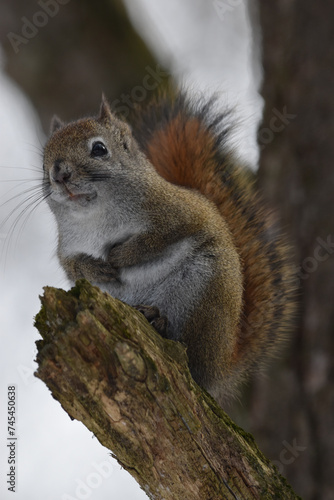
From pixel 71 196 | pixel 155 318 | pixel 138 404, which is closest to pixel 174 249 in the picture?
pixel 155 318

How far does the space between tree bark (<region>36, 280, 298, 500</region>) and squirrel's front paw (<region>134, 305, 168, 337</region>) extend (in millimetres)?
311

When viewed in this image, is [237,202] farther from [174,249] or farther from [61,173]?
[61,173]

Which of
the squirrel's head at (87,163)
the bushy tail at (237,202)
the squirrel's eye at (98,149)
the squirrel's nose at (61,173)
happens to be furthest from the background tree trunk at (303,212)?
the squirrel's nose at (61,173)

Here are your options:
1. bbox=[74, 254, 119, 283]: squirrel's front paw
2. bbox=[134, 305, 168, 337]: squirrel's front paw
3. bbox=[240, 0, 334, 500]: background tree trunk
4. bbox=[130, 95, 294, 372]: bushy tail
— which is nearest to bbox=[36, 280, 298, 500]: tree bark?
bbox=[134, 305, 168, 337]: squirrel's front paw

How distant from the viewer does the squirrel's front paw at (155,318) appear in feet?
5.73

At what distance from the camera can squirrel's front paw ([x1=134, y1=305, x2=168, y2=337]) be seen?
1.75 m

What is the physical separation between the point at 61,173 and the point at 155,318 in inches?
21.5

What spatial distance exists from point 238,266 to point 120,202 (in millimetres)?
454

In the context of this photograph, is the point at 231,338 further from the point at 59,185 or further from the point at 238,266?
the point at 59,185

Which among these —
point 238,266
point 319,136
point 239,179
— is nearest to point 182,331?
point 238,266

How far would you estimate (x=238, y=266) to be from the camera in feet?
6.27

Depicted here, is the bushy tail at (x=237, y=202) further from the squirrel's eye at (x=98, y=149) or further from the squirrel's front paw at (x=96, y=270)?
the squirrel's front paw at (x=96, y=270)

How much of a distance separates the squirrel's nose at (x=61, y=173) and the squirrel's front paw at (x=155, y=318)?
47 centimetres

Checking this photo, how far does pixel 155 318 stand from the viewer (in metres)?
1.76
